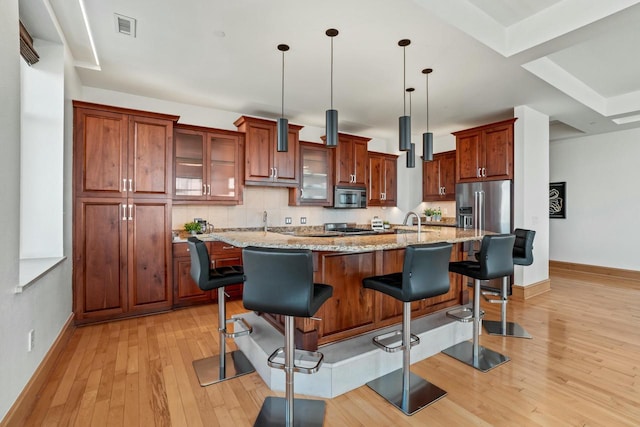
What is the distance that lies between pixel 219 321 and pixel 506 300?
2717 mm

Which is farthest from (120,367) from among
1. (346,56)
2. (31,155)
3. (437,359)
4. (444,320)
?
(346,56)

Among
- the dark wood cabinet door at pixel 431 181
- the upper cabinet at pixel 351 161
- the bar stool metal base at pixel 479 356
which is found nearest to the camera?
the bar stool metal base at pixel 479 356

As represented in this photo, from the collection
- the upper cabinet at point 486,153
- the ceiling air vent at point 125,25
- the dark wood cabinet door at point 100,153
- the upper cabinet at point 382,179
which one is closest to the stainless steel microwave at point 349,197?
the upper cabinet at point 382,179

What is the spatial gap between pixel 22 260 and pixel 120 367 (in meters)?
1.26

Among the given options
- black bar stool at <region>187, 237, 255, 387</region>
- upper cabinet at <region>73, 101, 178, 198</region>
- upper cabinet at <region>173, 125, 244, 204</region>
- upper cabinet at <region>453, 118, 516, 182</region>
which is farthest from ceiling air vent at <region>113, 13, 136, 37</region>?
upper cabinet at <region>453, 118, 516, 182</region>

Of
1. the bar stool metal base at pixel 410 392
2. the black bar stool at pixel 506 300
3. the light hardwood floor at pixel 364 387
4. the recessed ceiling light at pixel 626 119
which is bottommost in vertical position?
the light hardwood floor at pixel 364 387

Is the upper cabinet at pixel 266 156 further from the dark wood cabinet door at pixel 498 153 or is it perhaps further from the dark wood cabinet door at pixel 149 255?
the dark wood cabinet door at pixel 498 153

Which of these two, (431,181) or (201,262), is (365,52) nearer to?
(201,262)

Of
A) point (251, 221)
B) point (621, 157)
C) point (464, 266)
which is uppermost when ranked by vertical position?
point (621, 157)

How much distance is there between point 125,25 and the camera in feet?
8.16

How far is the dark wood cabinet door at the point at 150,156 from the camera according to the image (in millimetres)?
3463

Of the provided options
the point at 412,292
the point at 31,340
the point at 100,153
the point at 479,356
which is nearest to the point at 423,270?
the point at 412,292

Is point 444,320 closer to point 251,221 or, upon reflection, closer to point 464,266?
point 464,266

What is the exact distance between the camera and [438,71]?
3244 millimetres
